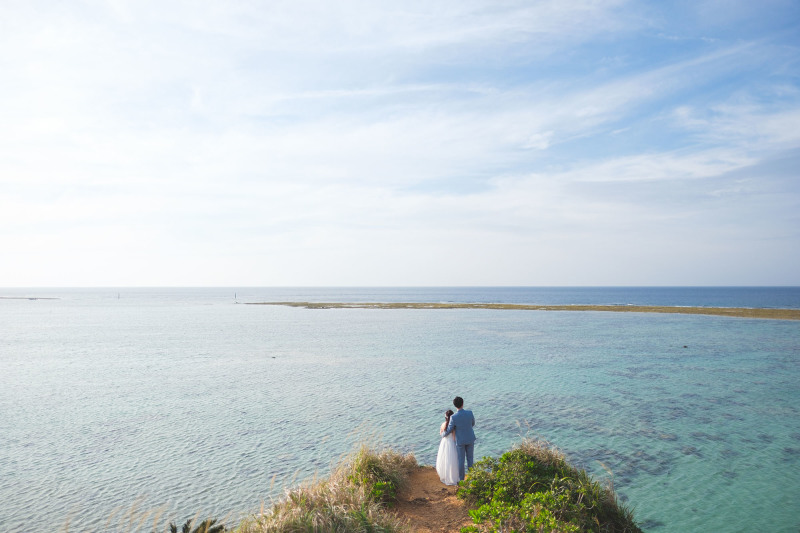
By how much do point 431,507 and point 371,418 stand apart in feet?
37.4

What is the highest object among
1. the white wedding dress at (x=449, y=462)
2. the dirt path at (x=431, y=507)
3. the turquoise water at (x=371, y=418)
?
the white wedding dress at (x=449, y=462)

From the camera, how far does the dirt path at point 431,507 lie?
36.3ft

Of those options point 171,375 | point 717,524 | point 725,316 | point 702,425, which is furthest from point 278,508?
point 725,316

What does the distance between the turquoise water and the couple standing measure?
3.93 meters

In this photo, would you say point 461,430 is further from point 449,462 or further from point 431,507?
point 431,507

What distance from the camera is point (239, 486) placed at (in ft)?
50.7

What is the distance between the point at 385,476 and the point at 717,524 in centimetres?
955

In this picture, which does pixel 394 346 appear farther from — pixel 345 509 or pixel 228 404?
pixel 345 509

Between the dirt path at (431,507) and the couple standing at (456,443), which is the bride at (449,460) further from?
the dirt path at (431,507)

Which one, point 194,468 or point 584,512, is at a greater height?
point 584,512

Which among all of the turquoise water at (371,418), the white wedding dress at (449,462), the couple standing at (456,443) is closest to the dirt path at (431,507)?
the white wedding dress at (449,462)

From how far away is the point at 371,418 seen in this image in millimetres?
23219

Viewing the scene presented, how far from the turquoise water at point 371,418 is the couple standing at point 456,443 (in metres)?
3.93

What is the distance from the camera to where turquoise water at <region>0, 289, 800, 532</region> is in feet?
48.4
